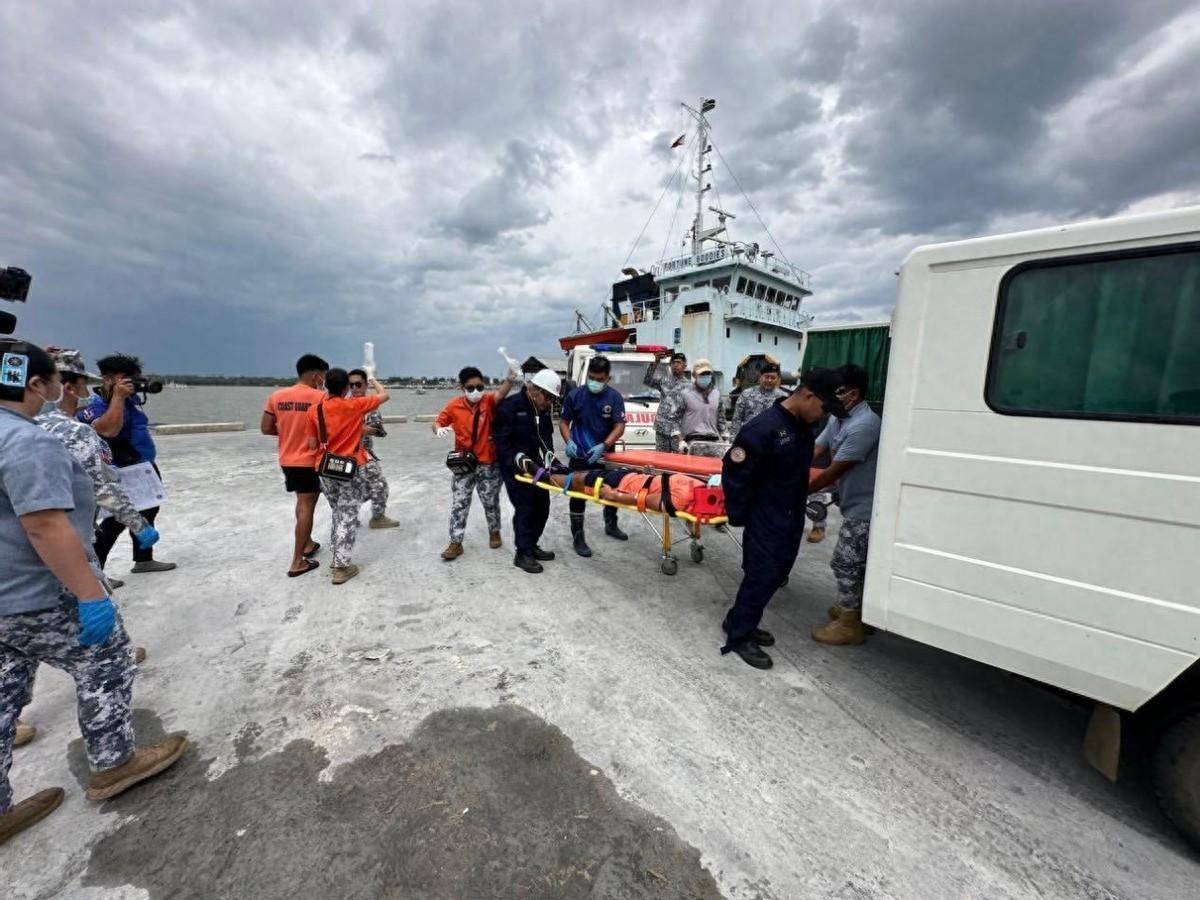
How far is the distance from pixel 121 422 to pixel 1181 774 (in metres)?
6.45

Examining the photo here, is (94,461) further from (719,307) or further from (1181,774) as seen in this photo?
(719,307)

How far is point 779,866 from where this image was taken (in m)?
1.73

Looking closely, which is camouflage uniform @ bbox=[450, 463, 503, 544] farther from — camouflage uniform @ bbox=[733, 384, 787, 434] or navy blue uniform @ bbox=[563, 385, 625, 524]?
camouflage uniform @ bbox=[733, 384, 787, 434]

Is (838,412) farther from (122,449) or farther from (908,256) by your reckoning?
(122,449)

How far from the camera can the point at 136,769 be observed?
198 cm

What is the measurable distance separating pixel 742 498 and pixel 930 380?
1.20 meters

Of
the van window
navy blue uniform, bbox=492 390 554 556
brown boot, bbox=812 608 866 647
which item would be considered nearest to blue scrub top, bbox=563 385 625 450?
navy blue uniform, bbox=492 390 554 556

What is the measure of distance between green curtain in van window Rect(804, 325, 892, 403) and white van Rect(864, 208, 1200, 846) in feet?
23.1

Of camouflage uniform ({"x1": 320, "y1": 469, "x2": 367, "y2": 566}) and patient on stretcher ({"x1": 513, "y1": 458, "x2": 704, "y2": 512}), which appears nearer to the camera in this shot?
patient on stretcher ({"x1": 513, "y1": 458, "x2": 704, "y2": 512})

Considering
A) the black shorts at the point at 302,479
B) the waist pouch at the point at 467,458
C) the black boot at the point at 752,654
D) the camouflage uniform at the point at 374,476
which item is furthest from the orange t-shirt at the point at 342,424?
the black boot at the point at 752,654

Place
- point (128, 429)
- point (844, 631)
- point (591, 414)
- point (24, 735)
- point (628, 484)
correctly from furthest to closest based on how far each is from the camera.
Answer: point (591, 414) < point (628, 484) < point (128, 429) < point (844, 631) < point (24, 735)

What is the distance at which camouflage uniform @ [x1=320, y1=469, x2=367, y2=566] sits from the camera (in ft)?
13.3

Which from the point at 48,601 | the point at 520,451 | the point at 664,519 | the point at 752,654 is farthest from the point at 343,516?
the point at 752,654

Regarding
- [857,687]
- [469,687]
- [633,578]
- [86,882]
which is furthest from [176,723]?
[857,687]
